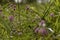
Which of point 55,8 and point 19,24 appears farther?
point 55,8

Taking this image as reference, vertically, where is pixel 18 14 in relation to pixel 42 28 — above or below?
below

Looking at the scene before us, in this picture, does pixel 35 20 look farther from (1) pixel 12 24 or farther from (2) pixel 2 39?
(2) pixel 2 39

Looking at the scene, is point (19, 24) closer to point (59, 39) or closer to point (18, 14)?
point (18, 14)

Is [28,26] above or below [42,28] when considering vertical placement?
below

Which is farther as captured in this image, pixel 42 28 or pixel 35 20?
pixel 35 20

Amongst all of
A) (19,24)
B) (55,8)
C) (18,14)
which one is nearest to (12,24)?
(19,24)

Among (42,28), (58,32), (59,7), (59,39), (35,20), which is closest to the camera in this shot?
(42,28)

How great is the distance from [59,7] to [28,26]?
1.32ft

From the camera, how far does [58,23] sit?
2094 mm

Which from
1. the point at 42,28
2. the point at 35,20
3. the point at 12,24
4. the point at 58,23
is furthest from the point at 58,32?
the point at 42,28

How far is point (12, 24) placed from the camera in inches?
80.9

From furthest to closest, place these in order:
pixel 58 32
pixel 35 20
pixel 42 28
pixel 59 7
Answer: pixel 59 7 → pixel 35 20 → pixel 58 32 → pixel 42 28

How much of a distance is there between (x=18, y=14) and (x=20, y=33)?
47 cm

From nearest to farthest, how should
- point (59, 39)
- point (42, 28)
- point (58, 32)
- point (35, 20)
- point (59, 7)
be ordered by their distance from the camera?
point (42, 28), point (59, 39), point (58, 32), point (35, 20), point (59, 7)
